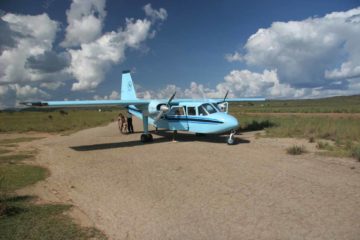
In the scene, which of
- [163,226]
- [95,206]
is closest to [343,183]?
[163,226]

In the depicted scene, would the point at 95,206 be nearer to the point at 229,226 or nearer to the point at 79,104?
the point at 229,226

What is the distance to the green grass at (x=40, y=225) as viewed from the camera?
18.8 feet

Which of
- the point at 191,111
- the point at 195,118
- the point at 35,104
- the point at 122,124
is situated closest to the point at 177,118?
the point at 191,111

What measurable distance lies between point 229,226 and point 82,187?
16.8 feet

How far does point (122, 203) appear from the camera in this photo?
7.67m

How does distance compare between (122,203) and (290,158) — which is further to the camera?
(290,158)

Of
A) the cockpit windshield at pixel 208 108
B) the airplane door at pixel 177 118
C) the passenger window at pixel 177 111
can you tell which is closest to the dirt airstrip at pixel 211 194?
the cockpit windshield at pixel 208 108

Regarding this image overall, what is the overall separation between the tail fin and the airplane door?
7.68m

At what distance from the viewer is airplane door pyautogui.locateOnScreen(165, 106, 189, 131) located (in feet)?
64.2

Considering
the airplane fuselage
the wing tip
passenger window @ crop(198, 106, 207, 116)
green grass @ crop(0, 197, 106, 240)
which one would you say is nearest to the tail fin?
the airplane fuselage

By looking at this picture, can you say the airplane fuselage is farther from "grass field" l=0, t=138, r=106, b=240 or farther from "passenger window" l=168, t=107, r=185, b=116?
"grass field" l=0, t=138, r=106, b=240

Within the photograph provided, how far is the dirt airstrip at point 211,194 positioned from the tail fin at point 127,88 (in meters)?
13.0

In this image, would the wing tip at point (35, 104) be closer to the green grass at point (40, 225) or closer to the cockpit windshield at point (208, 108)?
the cockpit windshield at point (208, 108)

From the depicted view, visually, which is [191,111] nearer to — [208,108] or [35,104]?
[208,108]
